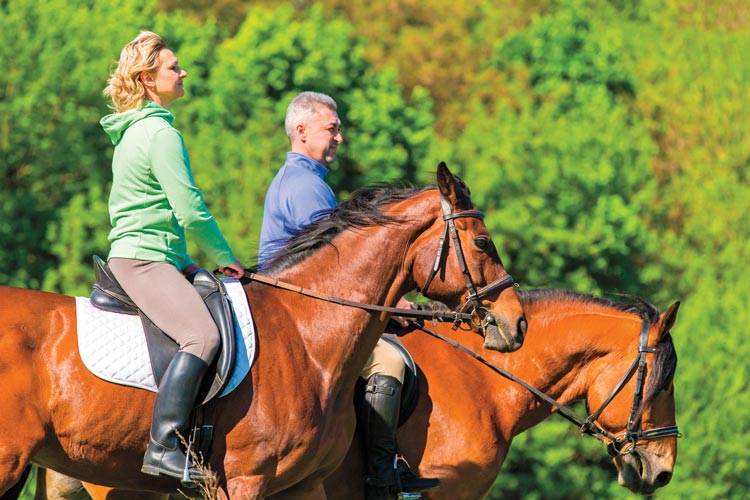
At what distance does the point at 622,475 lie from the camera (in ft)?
27.5

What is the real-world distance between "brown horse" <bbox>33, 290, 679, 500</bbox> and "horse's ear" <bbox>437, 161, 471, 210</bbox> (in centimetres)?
182

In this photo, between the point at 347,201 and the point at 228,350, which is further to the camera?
the point at 347,201

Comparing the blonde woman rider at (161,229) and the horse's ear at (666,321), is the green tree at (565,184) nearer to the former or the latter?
the horse's ear at (666,321)

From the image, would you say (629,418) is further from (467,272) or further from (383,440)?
(467,272)

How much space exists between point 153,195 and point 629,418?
3779 millimetres

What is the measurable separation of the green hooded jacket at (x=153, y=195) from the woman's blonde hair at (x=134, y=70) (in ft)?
0.23

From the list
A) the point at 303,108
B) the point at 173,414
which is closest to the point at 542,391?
the point at 303,108

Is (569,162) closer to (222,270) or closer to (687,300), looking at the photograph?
(687,300)

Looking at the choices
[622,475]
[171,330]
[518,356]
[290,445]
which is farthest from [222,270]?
[622,475]

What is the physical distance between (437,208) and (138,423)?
2.11 m

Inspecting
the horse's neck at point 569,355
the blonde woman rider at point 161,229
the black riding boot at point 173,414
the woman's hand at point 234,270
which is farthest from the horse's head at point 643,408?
the black riding boot at point 173,414

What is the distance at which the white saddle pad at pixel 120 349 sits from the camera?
6.25 m

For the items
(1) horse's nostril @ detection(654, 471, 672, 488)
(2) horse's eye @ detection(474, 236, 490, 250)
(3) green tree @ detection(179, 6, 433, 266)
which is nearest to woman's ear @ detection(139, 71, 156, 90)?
(2) horse's eye @ detection(474, 236, 490, 250)

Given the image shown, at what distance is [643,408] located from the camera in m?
8.21
